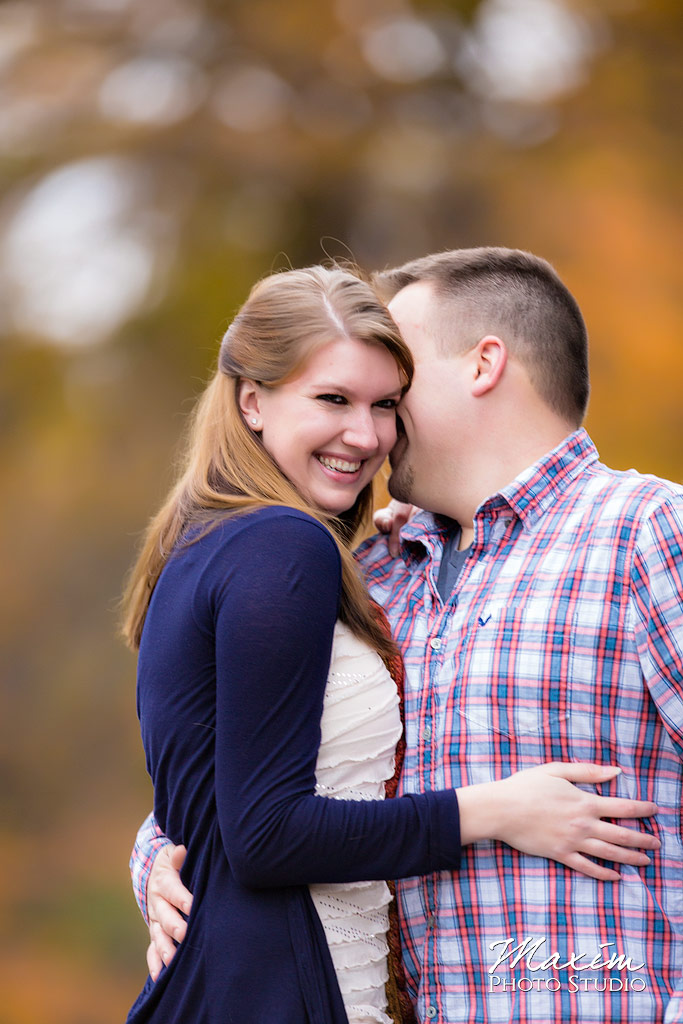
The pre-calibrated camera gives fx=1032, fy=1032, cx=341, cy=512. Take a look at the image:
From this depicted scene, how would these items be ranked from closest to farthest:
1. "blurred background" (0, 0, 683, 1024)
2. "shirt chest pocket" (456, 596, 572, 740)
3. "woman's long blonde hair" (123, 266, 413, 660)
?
"shirt chest pocket" (456, 596, 572, 740)
"woman's long blonde hair" (123, 266, 413, 660)
"blurred background" (0, 0, 683, 1024)

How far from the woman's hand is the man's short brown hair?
65 centimetres

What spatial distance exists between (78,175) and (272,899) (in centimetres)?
425

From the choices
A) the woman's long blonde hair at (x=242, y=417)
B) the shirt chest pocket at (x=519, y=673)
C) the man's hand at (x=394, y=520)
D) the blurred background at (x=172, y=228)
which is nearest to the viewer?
the shirt chest pocket at (x=519, y=673)

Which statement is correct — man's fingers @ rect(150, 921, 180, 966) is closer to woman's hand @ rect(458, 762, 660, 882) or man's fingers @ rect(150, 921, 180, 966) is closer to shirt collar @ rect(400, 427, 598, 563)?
woman's hand @ rect(458, 762, 660, 882)

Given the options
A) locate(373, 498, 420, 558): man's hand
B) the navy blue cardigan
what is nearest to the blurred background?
locate(373, 498, 420, 558): man's hand

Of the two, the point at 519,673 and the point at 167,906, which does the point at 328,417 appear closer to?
the point at 519,673

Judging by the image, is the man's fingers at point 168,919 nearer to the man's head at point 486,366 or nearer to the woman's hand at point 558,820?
the woman's hand at point 558,820

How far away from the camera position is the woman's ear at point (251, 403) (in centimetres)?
169

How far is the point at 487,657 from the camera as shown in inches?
58.6

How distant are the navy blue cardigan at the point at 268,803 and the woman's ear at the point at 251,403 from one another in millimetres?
294

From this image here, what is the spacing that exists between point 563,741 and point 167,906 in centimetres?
61

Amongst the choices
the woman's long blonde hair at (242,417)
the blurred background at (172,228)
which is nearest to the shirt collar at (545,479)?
the woman's long blonde hair at (242,417)

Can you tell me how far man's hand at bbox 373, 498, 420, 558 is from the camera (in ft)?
6.32

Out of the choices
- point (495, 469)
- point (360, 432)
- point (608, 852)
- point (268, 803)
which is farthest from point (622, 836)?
point (360, 432)
